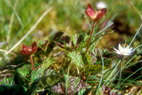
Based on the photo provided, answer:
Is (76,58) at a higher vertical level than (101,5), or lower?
lower

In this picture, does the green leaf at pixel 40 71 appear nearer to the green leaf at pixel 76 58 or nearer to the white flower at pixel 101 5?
the green leaf at pixel 76 58

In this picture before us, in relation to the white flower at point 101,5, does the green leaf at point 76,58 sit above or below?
below

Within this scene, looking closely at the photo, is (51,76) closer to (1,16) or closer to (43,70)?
(43,70)

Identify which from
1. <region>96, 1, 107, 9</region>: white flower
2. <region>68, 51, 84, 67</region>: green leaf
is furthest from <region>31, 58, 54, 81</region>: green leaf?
<region>96, 1, 107, 9</region>: white flower

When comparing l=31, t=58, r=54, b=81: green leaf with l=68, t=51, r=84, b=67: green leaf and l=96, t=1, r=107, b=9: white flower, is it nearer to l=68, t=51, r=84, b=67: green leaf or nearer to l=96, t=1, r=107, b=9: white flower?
l=68, t=51, r=84, b=67: green leaf

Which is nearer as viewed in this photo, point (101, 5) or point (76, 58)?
point (76, 58)

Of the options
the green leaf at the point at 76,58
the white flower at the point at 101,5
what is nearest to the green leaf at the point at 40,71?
the green leaf at the point at 76,58

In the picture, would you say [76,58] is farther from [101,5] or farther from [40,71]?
[101,5]

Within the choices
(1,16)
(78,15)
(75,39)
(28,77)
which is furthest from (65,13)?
(28,77)

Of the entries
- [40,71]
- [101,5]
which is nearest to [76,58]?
[40,71]

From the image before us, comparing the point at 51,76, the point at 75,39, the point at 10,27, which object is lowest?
the point at 51,76

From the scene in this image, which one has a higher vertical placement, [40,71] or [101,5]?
[101,5]
